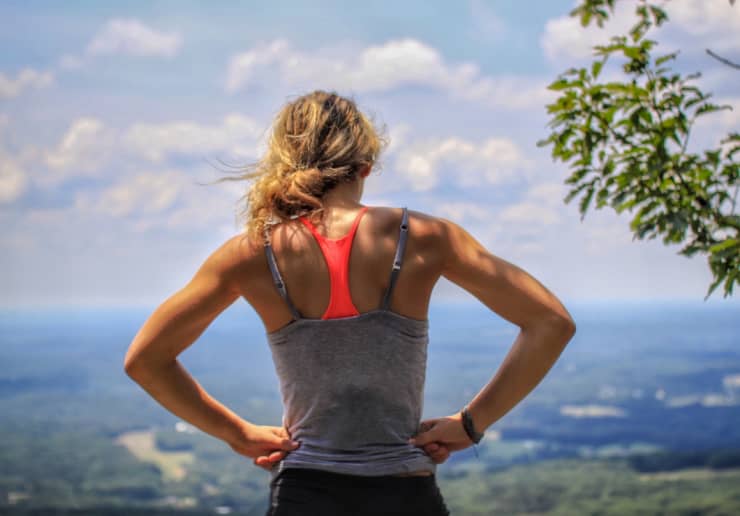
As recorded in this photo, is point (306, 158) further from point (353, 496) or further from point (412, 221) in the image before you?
point (353, 496)

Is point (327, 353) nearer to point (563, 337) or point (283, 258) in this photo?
point (283, 258)

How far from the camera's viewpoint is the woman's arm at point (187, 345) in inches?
82.0

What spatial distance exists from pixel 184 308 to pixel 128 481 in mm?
75164

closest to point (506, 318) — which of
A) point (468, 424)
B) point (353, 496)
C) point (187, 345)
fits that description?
point (468, 424)

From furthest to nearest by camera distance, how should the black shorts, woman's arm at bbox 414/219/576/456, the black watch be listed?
the black watch → woman's arm at bbox 414/219/576/456 → the black shorts

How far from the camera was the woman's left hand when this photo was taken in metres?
2.09

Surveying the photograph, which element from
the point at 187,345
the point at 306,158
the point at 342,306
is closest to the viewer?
the point at 342,306

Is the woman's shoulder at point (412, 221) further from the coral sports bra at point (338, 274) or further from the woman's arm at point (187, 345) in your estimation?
the woman's arm at point (187, 345)

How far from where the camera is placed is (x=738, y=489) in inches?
2309

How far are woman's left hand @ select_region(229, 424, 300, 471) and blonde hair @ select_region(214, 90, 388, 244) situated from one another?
1.61 ft

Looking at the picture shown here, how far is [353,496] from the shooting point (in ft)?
6.46

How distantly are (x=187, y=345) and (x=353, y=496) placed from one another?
22.3 inches

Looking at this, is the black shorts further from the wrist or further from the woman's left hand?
the wrist

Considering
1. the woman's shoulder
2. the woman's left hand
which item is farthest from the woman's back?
the woman's left hand
